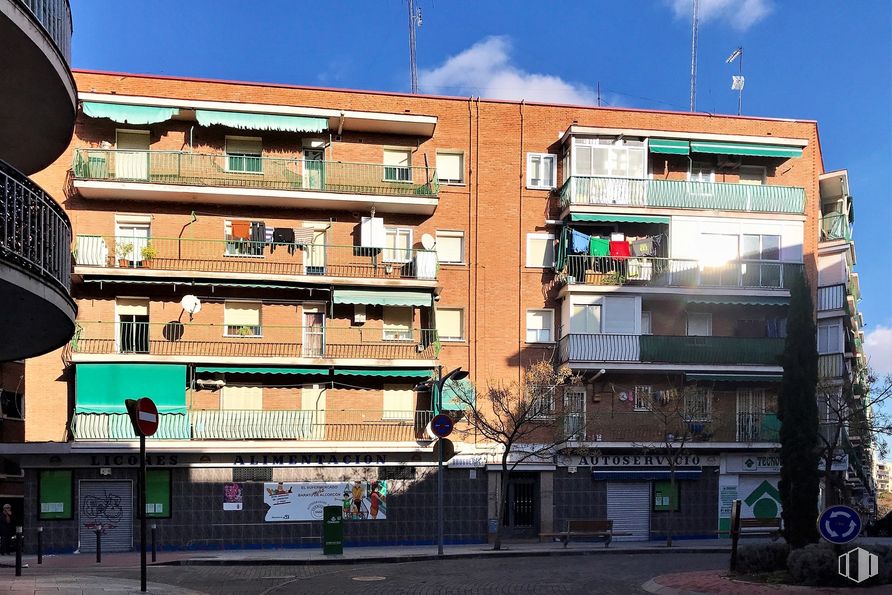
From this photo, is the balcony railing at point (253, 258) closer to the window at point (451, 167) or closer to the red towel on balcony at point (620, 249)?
the window at point (451, 167)

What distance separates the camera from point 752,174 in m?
37.8

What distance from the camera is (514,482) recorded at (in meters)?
34.3

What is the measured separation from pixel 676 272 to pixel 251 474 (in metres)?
16.2

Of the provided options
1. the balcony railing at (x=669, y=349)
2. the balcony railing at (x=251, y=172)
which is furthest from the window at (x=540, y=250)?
the balcony railing at (x=251, y=172)

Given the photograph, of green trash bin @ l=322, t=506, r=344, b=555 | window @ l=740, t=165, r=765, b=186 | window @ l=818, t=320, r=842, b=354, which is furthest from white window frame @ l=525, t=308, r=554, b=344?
window @ l=818, t=320, r=842, b=354

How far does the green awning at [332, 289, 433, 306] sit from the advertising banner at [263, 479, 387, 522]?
19.3 ft

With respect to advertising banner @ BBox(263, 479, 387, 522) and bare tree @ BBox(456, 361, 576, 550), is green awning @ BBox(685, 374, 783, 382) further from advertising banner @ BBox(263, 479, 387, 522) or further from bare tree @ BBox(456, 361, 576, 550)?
advertising banner @ BBox(263, 479, 387, 522)

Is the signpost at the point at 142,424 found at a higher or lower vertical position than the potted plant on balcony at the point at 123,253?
lower

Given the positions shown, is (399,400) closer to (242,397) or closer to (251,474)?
(242,397)

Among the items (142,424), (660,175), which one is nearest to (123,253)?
(142,424)

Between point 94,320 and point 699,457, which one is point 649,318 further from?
point 94,320

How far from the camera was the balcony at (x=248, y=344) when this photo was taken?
31656mm

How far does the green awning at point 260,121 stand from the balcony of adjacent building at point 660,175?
29.2 feet

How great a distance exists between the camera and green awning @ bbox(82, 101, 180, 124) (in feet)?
104
